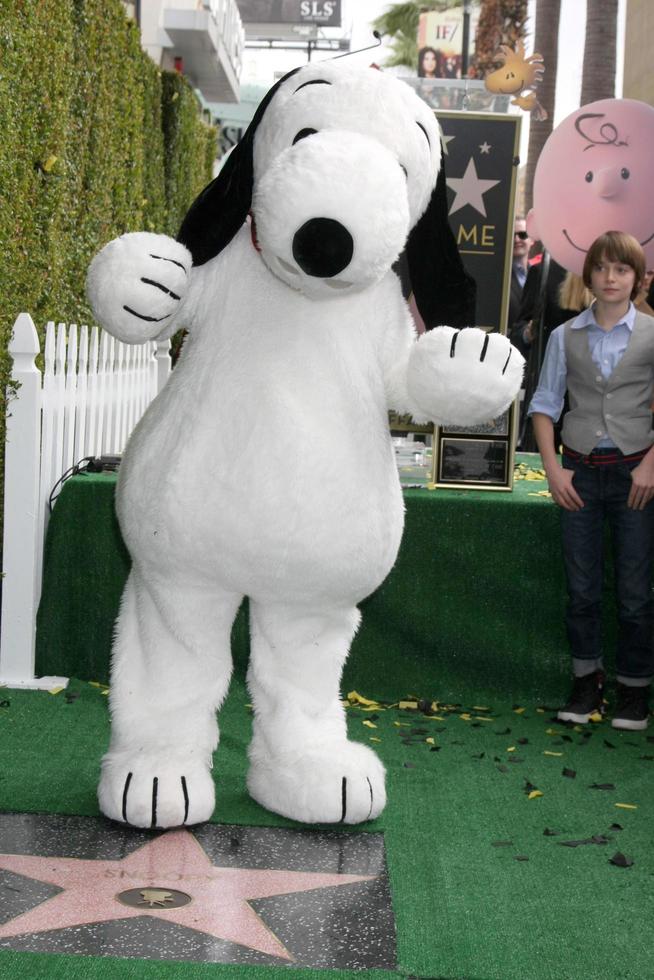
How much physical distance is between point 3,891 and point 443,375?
1311mm

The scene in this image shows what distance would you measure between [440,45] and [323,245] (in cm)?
1679

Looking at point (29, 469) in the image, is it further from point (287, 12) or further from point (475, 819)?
point (287, 12)

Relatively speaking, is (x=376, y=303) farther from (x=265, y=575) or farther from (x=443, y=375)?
(x=265, y=575)

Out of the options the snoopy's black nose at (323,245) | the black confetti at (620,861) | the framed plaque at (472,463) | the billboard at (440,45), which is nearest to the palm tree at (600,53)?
the billboard at (440,45)

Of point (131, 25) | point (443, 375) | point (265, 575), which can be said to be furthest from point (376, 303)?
point (131, 25)

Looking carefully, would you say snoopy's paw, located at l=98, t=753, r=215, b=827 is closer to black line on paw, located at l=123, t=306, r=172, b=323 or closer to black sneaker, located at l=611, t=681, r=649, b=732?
black line on paw, located at l=123, t=306, r=172, b=323

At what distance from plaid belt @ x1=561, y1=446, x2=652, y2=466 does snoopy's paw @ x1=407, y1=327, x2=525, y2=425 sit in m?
1.29

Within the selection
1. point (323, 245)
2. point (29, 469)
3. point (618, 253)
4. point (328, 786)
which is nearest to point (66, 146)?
point (29, 469)

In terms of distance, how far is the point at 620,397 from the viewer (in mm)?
3584

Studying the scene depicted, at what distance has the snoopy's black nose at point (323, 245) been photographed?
203 centimetres

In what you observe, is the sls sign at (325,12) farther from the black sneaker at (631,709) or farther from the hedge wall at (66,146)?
the black sneaker at (631,709)

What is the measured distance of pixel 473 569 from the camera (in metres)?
3.88

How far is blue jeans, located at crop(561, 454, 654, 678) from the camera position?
11.9 ft

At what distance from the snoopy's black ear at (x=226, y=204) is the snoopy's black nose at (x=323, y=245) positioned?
413mm
